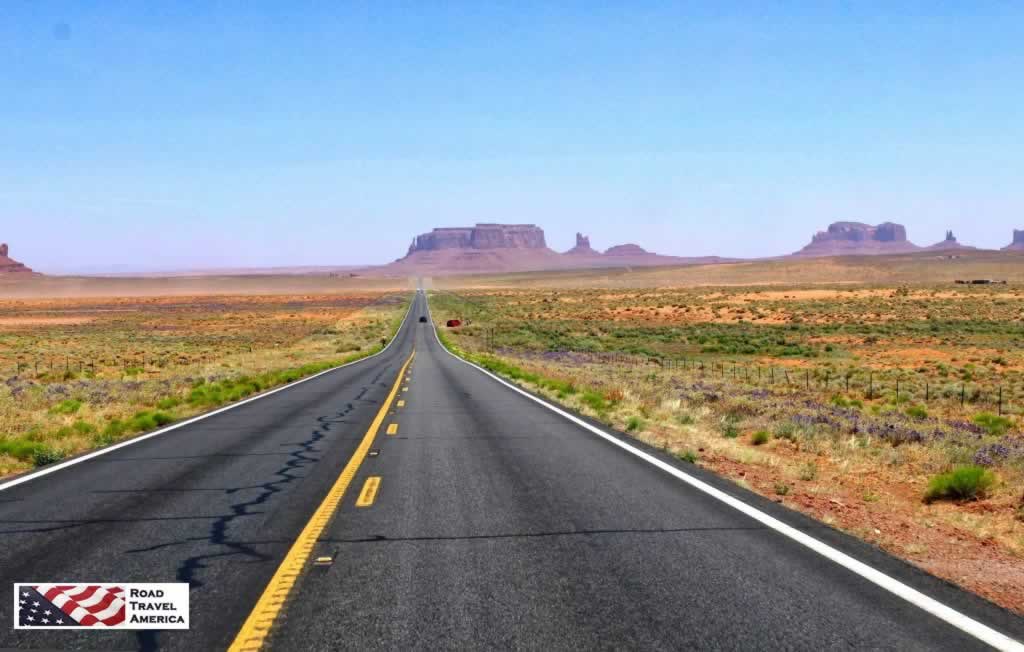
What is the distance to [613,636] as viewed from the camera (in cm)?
478

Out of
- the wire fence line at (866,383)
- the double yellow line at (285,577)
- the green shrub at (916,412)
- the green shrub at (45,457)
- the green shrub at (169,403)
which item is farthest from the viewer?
the wire fence line at (866,383)

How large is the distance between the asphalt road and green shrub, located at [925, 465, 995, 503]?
2.55 m

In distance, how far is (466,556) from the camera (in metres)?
6.47

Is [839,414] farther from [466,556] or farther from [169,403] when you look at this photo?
[169,403]

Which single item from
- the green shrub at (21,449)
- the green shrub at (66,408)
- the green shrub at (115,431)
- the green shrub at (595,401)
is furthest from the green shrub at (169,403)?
the green shrub at (595,401)

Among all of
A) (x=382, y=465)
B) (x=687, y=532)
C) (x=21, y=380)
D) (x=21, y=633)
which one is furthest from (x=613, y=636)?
(x=21, y=380)

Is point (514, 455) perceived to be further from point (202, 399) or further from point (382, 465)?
point (202, 399)

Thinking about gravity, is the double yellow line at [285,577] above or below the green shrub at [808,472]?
above

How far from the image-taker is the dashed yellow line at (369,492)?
8.50 metres

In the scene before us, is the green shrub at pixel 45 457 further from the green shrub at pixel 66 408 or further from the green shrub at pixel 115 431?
the green shrub at pixel 66 408

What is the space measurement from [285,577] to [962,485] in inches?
315

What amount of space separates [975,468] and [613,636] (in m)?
6.99

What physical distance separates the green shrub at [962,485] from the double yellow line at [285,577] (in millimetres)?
7179

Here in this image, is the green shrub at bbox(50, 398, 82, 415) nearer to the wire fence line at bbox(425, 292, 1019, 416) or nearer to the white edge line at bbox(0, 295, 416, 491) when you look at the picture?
the white edge line at bbox(0, 295, 416, 491)
